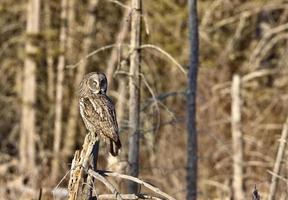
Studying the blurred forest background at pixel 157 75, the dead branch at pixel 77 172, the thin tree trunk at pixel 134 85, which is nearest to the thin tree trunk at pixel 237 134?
the blurred forest background at pixel 157 75

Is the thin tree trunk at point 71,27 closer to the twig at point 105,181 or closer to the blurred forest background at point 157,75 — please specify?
the blurred forest background at point 157,75

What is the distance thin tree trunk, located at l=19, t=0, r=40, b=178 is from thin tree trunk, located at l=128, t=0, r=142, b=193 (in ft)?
26.8

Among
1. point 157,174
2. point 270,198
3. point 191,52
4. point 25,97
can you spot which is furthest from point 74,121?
point 270,198

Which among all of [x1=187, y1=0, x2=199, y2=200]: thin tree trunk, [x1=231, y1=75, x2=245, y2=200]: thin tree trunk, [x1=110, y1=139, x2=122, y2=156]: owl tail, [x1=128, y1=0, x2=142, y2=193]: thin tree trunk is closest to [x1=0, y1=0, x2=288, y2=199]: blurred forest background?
[x1=231, y1=75, x2=245, y2=200]: thin tree trunk

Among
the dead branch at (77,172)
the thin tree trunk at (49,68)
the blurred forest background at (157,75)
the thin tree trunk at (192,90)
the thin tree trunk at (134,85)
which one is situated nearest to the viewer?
the dead branch at (77,172)

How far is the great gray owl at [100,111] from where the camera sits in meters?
5.74

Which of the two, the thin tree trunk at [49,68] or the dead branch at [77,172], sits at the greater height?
the thin tree trunk at [49,68]

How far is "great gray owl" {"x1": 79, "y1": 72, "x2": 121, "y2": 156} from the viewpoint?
574 cm

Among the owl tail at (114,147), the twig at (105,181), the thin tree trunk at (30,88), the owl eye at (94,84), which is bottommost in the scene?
the twig at (105,181)

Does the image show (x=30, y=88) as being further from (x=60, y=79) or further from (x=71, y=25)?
(x=71, y=25)

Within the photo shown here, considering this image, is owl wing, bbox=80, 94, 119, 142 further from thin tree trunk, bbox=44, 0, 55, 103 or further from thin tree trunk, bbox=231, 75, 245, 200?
thin tree trunk, bbox=44, 0, 55, 103

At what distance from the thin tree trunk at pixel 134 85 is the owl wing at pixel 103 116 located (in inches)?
66.5

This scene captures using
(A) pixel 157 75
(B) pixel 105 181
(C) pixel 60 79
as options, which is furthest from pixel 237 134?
(B) pixel 105 181

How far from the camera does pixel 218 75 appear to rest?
1473 centimetres
